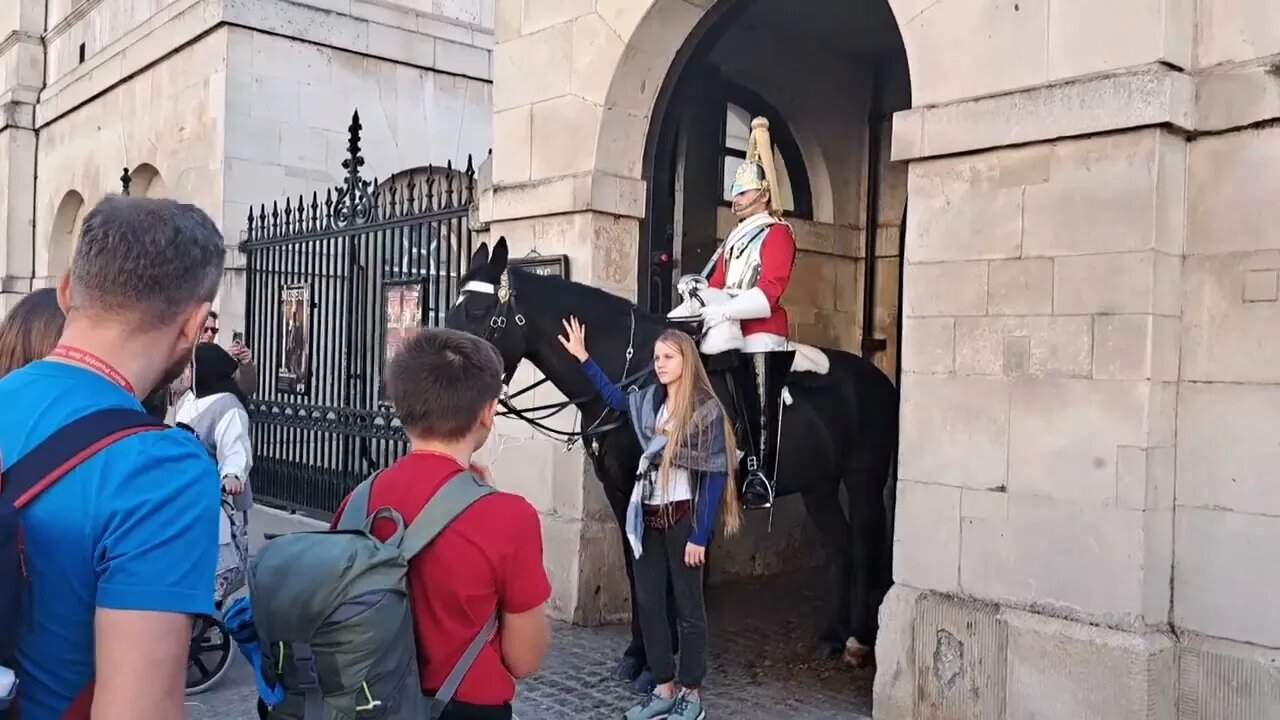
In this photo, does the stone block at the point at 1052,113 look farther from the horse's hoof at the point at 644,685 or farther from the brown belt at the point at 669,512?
the horse's hoof at the point at 644,685

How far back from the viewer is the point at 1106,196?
419cm

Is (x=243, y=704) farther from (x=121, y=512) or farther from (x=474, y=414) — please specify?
(x=121, y=512)

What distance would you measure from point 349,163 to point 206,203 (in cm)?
322

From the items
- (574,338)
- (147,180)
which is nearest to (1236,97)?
(574,338)

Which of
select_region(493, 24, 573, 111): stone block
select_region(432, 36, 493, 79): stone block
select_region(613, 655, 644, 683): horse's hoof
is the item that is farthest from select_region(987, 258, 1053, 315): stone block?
select_region(432, 36, 493, 79): stone block

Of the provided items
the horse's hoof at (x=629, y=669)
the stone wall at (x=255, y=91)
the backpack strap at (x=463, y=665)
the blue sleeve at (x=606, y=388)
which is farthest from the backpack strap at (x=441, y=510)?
the stone wall at (x=255, y=91)

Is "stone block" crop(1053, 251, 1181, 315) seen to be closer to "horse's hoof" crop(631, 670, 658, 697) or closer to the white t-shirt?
the white t-shirt

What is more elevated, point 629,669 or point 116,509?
point 116,509

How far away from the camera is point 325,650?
6.76ft

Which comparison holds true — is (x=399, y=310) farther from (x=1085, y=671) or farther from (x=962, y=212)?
(x=1085, y=671)

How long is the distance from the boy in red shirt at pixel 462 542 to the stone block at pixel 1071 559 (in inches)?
109

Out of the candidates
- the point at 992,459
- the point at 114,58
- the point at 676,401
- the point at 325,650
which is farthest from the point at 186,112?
the point at 325,650

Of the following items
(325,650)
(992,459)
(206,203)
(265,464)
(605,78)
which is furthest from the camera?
(206,203)

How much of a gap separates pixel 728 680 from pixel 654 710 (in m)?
0.94
